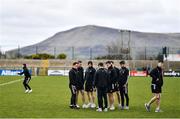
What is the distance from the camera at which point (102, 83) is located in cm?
1833

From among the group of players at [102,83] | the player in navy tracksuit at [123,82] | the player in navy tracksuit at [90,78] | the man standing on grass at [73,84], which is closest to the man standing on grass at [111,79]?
the group of players at [102,83]

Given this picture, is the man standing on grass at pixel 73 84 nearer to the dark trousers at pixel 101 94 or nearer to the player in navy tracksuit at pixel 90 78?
the player in navy tracksuit at pixel 90 78

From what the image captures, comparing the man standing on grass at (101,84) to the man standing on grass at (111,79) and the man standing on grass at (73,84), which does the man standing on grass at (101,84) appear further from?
the man standing on grass at (73,84)

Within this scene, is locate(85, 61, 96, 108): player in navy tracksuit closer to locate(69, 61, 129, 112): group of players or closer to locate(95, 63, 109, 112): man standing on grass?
locate(69, 61, 129, 112): group of players

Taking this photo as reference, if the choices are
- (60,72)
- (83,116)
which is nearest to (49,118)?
(83,116)

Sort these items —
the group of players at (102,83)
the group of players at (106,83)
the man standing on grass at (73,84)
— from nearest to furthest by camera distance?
the group of players at (106,83)
the group of players at (102,83)
the man standing on grass at (73,84)

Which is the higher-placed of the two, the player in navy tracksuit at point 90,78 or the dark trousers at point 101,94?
the player in navy tracksuit at point 90,78

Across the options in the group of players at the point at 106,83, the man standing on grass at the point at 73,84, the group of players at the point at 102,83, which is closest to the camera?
the group of players at the point at 106,83

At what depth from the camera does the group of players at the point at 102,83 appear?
1842cm

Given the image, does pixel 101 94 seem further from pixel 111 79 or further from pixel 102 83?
pixel 111 79

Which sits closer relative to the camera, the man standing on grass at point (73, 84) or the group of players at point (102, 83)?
the group of players at point (102, 83)

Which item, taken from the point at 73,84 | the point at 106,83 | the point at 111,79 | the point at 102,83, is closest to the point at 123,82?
the point at 111,79

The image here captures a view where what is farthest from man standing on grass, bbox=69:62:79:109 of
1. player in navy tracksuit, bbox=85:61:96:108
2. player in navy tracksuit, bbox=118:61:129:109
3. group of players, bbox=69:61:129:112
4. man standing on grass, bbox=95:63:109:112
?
player in navy tracksuit, bbox=118:61:129:109

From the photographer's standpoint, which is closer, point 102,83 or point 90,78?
point 102,83
